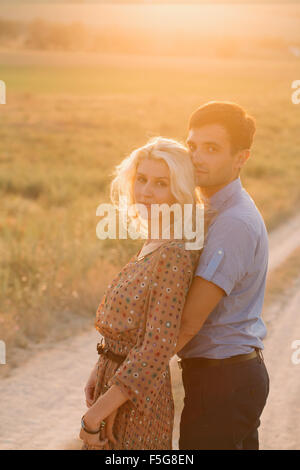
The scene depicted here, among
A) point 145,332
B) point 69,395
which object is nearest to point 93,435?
point 145,332

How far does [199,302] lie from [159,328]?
176 millimetres

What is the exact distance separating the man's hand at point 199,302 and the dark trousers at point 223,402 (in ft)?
0.82

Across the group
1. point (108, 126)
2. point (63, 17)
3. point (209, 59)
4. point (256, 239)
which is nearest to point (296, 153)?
point (108, 126)

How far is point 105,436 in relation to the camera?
241 cm

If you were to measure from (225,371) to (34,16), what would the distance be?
82.5 metres

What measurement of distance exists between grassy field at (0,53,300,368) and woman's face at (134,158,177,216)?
2585 mm

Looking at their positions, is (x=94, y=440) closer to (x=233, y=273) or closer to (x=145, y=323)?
(x=145, y=323)

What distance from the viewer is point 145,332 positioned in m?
2.29

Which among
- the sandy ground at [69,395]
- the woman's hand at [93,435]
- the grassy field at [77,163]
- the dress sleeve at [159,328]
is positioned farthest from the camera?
the grassy field at [77,163]

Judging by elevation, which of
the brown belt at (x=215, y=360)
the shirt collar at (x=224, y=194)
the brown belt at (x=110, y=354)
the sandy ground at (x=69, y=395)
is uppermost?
the shirt collar at (x=224, y=194)

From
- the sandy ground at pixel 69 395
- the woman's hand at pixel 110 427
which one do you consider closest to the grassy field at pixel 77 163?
the sandy ground at pixel 69 395

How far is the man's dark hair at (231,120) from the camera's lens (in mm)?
2350

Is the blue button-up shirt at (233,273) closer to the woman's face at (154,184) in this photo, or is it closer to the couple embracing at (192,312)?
the couple embracing at (192,312)

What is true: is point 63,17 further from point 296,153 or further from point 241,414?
point 241,414
